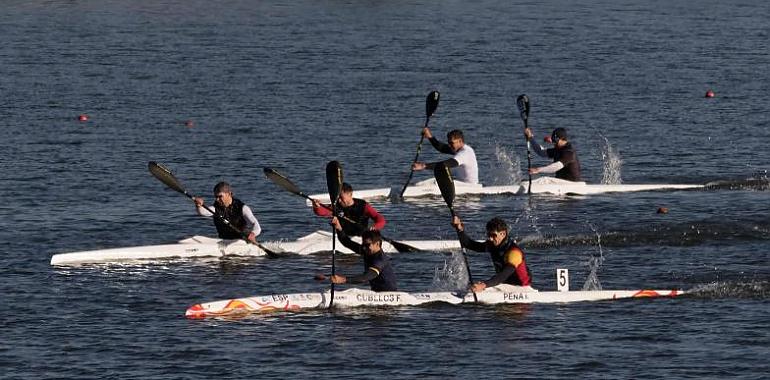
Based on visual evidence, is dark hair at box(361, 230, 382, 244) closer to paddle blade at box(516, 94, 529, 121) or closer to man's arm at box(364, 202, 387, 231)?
man's arm at box(364, 202, 387, 231)

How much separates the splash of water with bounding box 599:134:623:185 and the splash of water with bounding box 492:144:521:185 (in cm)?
230

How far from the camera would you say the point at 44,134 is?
5031cm

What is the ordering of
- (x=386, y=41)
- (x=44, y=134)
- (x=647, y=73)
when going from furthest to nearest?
(x=386, y=41), (x=647, y=73), (x=44, y=134)

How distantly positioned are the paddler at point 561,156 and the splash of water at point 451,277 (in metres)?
7.85

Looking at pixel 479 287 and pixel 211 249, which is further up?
pixel 479 287

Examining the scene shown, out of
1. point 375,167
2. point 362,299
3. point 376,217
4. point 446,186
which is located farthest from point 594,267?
point 375,167

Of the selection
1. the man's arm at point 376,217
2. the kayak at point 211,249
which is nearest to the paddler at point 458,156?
the kayak at point 211,249

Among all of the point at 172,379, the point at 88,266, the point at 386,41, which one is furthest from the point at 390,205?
the point at 386,41

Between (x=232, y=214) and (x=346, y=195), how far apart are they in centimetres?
268

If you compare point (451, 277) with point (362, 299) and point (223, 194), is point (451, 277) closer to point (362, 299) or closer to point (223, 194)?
point (362, 299)

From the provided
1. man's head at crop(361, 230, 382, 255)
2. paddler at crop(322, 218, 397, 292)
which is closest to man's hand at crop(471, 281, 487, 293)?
paddler at crop(322, 218, 397, 292)

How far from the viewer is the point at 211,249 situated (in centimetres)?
3369

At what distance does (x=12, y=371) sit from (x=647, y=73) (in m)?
43.7

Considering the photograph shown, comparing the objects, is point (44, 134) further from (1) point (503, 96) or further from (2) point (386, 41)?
(2) point (386, 41)
